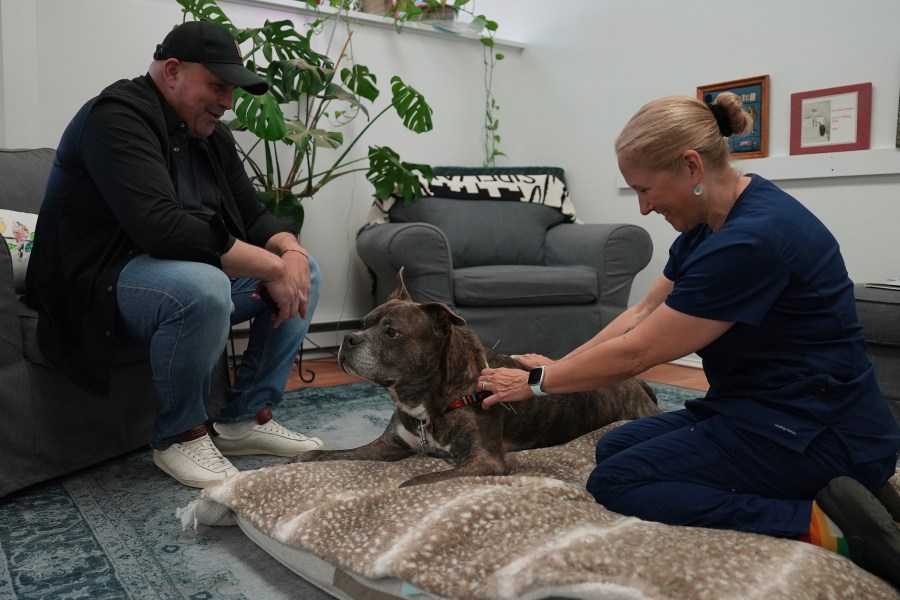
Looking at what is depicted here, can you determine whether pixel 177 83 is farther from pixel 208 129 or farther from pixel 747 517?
pixel 747 517

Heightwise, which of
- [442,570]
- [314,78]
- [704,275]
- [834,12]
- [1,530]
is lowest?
[1,530]

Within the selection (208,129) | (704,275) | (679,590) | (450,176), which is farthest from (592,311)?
(679,590)

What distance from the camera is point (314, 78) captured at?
3.81 meters

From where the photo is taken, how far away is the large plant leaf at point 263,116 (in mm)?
3279

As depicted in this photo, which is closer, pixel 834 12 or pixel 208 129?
pixel 208 129

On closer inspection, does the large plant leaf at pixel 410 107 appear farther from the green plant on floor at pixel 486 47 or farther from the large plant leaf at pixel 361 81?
the green plant on floor at pixel 486 47

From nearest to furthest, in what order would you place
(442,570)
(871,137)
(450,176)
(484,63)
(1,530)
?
1. (442,570)
2. (1,530)
3. (871,137)
4. (450,176)
5. (484,63)

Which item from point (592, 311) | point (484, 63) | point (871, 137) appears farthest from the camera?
point (484, 63)

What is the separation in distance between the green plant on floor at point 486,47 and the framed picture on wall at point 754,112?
156 cm

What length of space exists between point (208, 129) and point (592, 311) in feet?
7.51

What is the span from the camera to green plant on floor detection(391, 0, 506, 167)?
4887mm

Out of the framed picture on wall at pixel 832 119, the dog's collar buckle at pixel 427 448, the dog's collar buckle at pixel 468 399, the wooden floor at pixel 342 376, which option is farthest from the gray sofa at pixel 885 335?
the dog's collar buckle at pixel 427 448

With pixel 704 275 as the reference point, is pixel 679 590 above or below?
below

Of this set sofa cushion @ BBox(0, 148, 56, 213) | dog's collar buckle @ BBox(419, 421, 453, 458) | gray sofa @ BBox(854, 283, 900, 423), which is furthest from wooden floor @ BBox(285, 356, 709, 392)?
dog's collar buckle @ BBox(419, 421, 453, 458)
